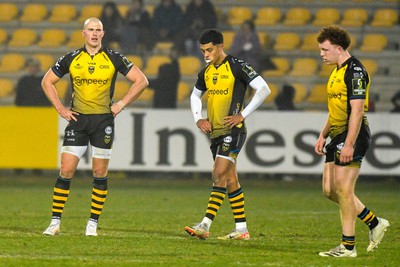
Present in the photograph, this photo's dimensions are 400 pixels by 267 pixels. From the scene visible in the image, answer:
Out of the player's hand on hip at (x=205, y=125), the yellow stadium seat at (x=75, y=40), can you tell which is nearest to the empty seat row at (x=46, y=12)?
A: the yellow stadium seat at (x=75, y=40)

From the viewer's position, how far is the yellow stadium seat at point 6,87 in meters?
20.2

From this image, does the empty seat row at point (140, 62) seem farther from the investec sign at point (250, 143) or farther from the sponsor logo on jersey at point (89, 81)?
the sponsor logo on jersey at point (89, 81)

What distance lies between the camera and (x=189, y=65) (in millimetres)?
20703

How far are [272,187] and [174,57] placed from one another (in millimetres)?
3313

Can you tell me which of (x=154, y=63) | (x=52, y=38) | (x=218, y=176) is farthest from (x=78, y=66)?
(x=52, y=38)

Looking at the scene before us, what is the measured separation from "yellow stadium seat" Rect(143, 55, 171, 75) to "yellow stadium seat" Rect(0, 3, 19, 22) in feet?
11.1

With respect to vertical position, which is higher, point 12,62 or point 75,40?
point 75,40

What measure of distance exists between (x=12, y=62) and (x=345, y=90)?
1343 centimetres

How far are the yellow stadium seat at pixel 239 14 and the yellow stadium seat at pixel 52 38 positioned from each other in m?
3.45

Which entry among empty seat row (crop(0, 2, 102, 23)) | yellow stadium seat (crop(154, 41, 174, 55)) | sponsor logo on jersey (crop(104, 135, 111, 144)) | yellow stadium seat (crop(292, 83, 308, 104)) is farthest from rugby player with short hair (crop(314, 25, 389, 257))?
empty seat row (crop(0, 2, 102, 23))

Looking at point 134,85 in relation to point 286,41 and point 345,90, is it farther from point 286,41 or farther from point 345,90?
point 286,41

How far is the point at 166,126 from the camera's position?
734 inches

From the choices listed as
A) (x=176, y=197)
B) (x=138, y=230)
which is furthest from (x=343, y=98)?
(x=176, y=197)

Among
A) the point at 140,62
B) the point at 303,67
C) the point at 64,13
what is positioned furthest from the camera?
the point at 64,13
